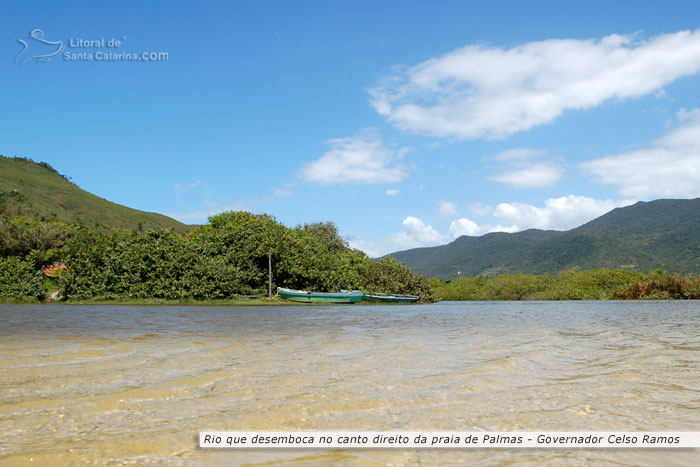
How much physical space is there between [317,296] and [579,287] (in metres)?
54.8

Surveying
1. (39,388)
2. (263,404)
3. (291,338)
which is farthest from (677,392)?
(291,338)

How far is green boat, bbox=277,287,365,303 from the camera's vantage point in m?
45.8

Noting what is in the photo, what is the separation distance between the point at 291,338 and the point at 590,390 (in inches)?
343

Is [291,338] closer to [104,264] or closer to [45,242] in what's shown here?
[104,264]

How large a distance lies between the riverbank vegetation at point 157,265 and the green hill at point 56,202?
60587 millimetres

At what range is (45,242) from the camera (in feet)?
165

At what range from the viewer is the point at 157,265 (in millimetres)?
44094

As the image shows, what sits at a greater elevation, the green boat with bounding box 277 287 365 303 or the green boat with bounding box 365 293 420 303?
the green boat with bounding box 277 287 365 303

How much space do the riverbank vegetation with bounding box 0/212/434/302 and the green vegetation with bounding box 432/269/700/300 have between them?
40.5m

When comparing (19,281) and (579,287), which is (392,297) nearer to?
(19,281)

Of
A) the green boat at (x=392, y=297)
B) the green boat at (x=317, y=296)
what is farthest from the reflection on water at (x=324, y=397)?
the green boat at (x=392, y=297)

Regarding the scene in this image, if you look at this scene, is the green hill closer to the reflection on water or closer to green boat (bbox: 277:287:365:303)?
green boat (bbox: 277:287:365:303)
